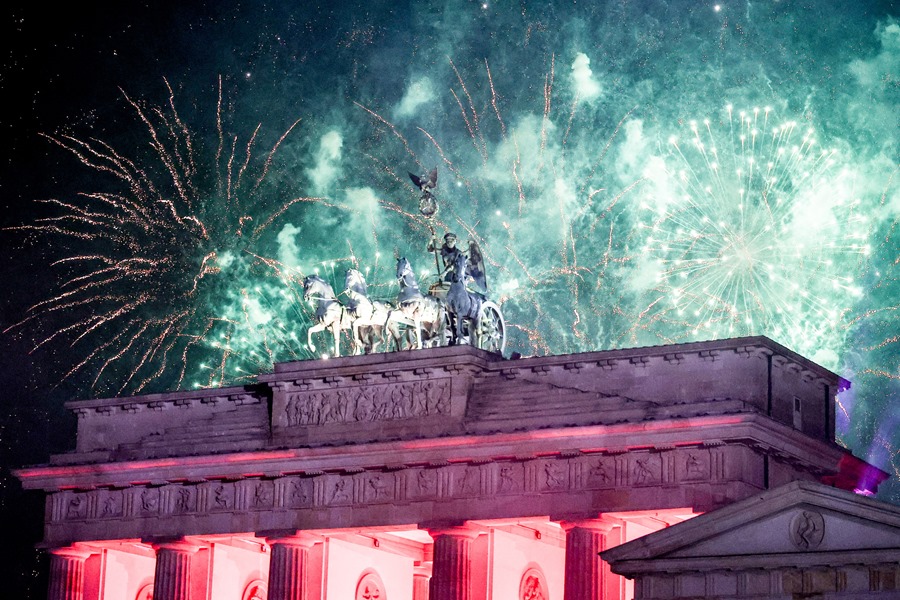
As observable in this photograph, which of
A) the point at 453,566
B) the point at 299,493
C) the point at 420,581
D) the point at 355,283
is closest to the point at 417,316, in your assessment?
the point at 355,283

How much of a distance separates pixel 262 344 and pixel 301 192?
612 centimetres

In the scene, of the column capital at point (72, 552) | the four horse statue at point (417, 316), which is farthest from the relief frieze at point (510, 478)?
the column capital at point (72, 552)

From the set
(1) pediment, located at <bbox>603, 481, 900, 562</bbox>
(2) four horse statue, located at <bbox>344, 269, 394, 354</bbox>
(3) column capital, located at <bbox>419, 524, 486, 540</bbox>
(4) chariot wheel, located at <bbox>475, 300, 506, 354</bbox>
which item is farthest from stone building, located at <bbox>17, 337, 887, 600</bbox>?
(1) pediment, located at <bbox>603, 481, 900, 562</bbox>

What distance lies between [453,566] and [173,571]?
989 cm

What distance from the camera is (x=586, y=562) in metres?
51.7

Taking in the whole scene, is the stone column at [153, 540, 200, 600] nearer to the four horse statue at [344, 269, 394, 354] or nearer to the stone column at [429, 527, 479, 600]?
the four horse statue at [344, 269, 394, 354]

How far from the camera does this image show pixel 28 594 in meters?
72.6

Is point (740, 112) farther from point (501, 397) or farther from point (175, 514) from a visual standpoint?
point (175, 514)

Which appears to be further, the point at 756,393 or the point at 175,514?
the point at 175,514

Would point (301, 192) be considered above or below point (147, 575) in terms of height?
above

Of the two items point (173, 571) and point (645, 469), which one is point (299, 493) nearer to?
point (173, 571)

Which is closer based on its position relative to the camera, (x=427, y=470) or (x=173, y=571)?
(x=427, y=470)

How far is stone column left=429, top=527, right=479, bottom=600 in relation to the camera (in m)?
53.9

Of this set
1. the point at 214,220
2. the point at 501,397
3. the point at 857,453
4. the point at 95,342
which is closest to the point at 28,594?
the point at 95,342
